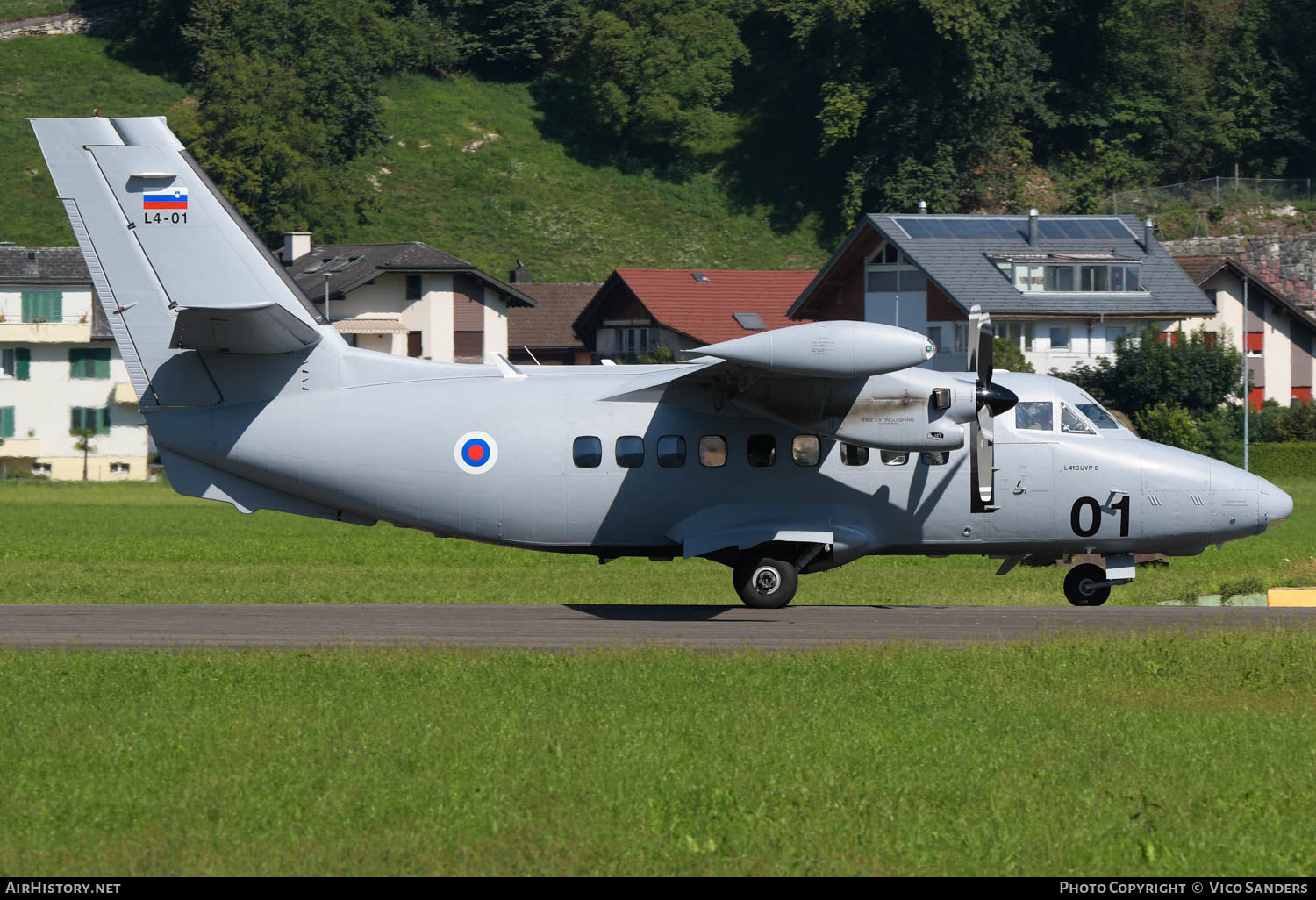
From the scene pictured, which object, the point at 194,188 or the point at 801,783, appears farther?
the point at 194,188

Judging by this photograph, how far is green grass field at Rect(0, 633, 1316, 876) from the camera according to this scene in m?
10.4

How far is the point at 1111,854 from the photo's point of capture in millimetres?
10469

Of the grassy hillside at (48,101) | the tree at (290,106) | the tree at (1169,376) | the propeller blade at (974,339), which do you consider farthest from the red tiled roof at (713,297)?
the propeller blade at (974,339)

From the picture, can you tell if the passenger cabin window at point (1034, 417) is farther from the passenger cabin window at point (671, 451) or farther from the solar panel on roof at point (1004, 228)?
the solar panel on roof at point (1004, 228)

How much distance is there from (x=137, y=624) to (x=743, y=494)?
8.23 metres

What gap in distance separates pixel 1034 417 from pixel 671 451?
518 cm

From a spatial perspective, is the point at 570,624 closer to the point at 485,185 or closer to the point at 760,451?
the point at 760,451

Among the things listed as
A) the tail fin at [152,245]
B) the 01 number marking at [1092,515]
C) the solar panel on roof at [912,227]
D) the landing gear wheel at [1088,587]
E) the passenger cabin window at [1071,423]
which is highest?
the solar panel on roof at [912,227]

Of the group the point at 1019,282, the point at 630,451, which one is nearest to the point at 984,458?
the point at 630,451

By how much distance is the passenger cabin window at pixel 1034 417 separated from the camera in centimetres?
2256

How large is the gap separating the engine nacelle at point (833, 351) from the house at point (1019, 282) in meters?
57.5

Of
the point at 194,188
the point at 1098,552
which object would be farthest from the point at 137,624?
the point at 1098,552

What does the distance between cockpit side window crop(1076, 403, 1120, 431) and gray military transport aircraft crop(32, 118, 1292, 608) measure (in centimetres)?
12
